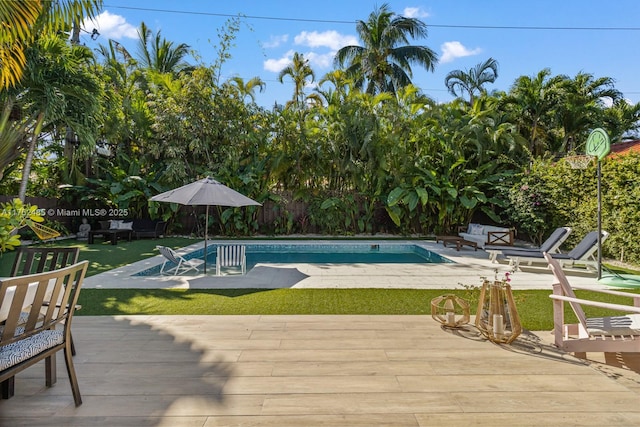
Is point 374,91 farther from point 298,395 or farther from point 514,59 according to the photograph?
point 298,395

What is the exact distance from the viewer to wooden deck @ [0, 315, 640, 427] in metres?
2.20

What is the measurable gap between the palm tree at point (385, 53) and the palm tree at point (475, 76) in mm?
3497

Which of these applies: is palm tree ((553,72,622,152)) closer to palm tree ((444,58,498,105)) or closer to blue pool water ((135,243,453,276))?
palm tree ((444,58,498,105))

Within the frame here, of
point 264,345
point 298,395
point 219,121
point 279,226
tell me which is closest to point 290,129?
point 219,121

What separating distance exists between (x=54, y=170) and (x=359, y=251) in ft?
41.9

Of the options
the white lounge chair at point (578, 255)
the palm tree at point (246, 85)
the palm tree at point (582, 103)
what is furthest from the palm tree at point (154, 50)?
the white lounge chair at point (578, 255)

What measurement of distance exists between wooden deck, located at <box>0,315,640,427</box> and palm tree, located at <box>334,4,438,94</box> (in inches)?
742

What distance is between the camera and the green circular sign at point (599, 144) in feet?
20.8

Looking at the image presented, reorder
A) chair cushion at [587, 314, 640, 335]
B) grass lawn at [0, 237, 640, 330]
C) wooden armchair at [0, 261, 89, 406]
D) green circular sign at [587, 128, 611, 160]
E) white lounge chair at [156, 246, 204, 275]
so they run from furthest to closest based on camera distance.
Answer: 1. white lounge chair at [156, 246, 204, 275]
2. green circular sign at [587, 128, 611, 160]
3. grass lawn at [0, 237, 640, 330]
4. chair cushion at [587, 314, 640, 335]
5. wooden armchair at [0, 261, 89, 406]

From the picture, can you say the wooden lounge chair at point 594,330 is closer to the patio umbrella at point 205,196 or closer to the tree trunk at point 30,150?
the patio umbrella at point 205,196

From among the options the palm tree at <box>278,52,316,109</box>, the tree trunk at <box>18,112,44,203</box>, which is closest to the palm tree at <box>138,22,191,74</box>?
the palm tree at <box>278,52,316,109</box>

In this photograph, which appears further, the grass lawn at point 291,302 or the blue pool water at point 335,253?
the blue pool water at point 335,253

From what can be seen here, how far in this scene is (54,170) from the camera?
48.8 feet

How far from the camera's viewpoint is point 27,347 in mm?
2100
